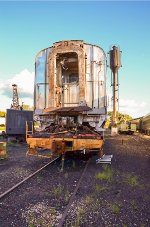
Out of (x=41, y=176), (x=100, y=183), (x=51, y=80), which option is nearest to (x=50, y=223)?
(x=100, y=183)

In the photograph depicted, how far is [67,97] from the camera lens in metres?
9.57

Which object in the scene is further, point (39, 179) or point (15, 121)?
point (15, 121)

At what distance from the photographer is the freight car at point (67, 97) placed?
8031 millimetres

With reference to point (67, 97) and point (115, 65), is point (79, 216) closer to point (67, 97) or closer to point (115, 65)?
point (67, 97)

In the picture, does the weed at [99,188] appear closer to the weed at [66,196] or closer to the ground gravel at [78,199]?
the ground gravel at [78,199]

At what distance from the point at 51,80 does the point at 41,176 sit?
375 centimetres

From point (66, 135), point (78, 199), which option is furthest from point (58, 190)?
point (66, 135)

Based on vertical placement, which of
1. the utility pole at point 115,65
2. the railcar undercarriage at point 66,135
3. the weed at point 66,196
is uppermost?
the utility pole at point 115,65

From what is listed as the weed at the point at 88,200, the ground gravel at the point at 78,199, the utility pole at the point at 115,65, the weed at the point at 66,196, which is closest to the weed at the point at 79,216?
the ground gravel at the point at 78,199

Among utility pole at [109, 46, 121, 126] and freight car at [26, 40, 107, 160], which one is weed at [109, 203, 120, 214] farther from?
utility pole at [109, 46, 121, 126]

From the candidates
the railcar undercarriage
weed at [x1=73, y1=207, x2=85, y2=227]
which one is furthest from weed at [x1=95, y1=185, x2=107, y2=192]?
the railcar undercarriage

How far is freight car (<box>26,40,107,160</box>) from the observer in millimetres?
8031

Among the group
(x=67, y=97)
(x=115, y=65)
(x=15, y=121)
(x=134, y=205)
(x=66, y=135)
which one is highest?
(x=115, y=65)

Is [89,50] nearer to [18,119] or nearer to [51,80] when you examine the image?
[51,80]
